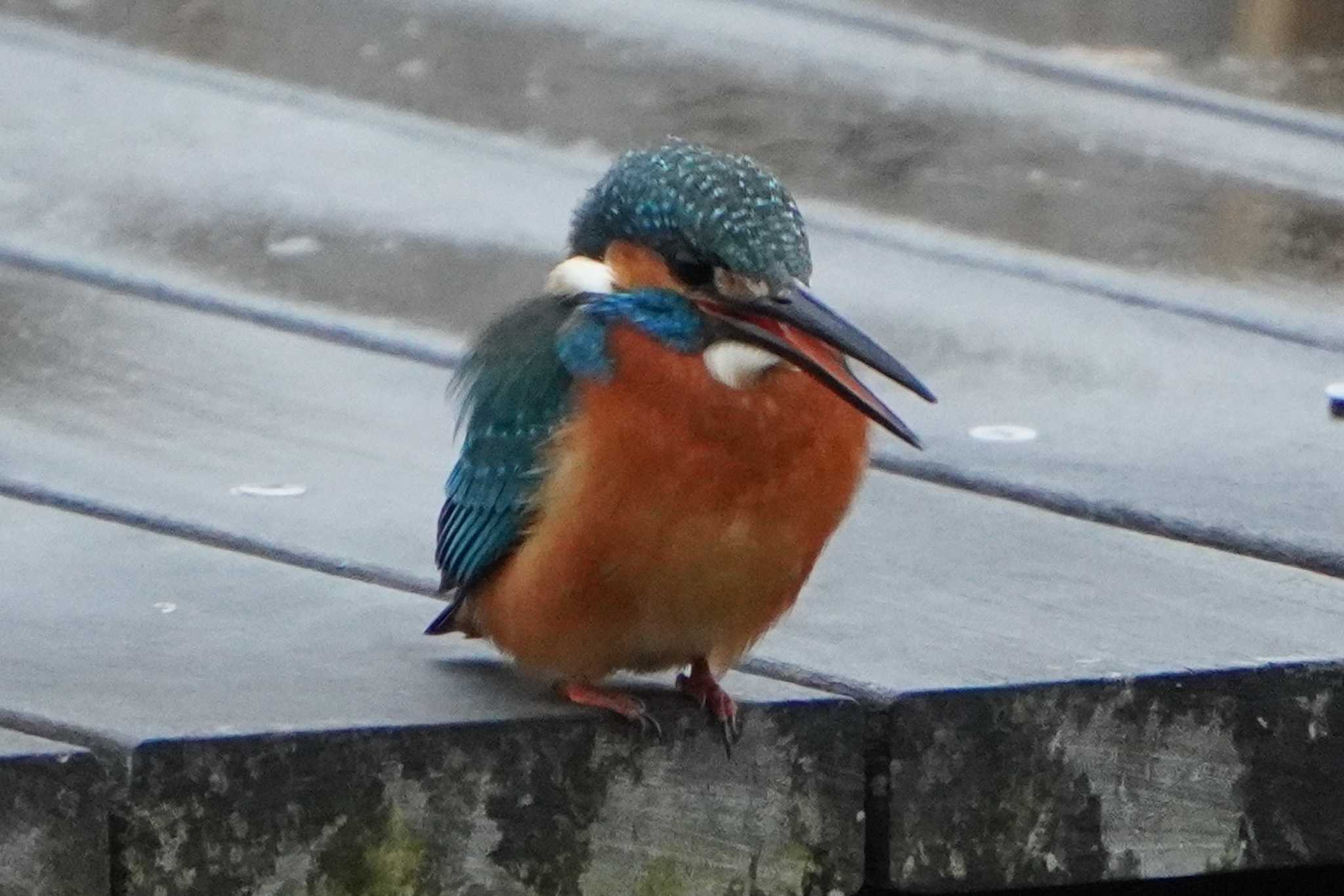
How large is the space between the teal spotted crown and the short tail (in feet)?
1.04

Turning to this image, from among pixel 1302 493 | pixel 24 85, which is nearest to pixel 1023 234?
pixel 1302 493

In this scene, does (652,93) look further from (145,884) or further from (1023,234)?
(145,884)

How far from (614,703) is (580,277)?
14.4 inches

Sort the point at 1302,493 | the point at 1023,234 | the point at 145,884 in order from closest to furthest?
1. the point at 145,884
2. the point at 1302,493
3. the point at 1023,234

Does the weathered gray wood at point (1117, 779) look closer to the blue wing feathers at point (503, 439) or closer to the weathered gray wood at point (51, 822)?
the blue wing feathers at point (503, 439)

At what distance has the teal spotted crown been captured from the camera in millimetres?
2145

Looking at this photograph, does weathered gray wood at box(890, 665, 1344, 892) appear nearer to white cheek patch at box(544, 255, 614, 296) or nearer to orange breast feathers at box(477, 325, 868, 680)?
orange breast feathers at box(477, 325, 868, 680)

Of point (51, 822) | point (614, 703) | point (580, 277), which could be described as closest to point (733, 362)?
point (580, 277)

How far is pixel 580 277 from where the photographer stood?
7.56ft

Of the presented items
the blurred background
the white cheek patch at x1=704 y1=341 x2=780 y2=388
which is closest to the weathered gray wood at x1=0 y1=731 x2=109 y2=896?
the white cheek patch at x1=704 y1=341 x2=780 y2=388

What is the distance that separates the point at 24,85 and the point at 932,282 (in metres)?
1.43

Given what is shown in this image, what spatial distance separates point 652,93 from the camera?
13.5ft

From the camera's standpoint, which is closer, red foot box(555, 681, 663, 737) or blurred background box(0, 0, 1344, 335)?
red foot box(555, 681, 663, 737)

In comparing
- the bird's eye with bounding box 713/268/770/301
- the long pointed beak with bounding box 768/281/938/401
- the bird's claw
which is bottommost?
the bird's claw
